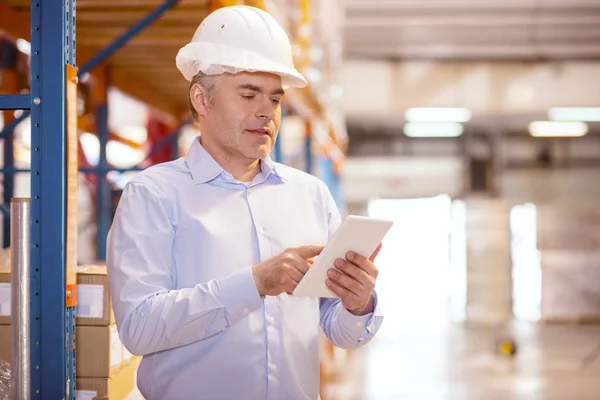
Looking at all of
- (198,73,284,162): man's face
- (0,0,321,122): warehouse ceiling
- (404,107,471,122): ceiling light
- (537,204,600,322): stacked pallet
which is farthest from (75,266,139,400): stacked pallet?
(537,204,600,322): stacked pallet

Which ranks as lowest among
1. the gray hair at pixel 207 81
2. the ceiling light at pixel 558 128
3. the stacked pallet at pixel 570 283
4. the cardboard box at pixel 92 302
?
the stacked pallet at pixel 570 283

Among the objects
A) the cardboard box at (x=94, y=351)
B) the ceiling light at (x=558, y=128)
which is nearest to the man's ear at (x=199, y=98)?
the cardboard box at (x=94, y=351)

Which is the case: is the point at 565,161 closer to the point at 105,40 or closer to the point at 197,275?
the point at 105,40

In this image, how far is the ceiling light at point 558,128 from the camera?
55.5 feet

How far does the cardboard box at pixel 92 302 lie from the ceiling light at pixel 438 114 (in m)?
12.5

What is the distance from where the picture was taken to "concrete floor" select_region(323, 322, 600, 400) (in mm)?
9094

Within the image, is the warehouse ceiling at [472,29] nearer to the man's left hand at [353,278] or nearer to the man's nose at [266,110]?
the man's nose at [266,110]

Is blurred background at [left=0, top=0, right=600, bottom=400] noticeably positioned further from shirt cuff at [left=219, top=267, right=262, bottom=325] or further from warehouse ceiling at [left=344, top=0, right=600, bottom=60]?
shirt cuff at [left=219, top=267, right=262, bottom=325]

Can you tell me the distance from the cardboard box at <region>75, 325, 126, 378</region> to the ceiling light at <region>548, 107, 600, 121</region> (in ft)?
44.3

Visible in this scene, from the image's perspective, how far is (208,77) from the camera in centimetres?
222

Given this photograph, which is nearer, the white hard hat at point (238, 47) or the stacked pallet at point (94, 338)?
the white hard hat at point (238, 47)

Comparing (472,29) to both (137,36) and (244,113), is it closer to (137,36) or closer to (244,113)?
(137,36)

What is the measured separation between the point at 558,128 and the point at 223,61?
16682 mm

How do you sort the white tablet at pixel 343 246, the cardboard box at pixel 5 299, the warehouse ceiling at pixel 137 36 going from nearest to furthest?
the white tablet at pixel 343 246, the cardboard box at pixel 5 299, the warehouse ceiling at pixel 137 36
